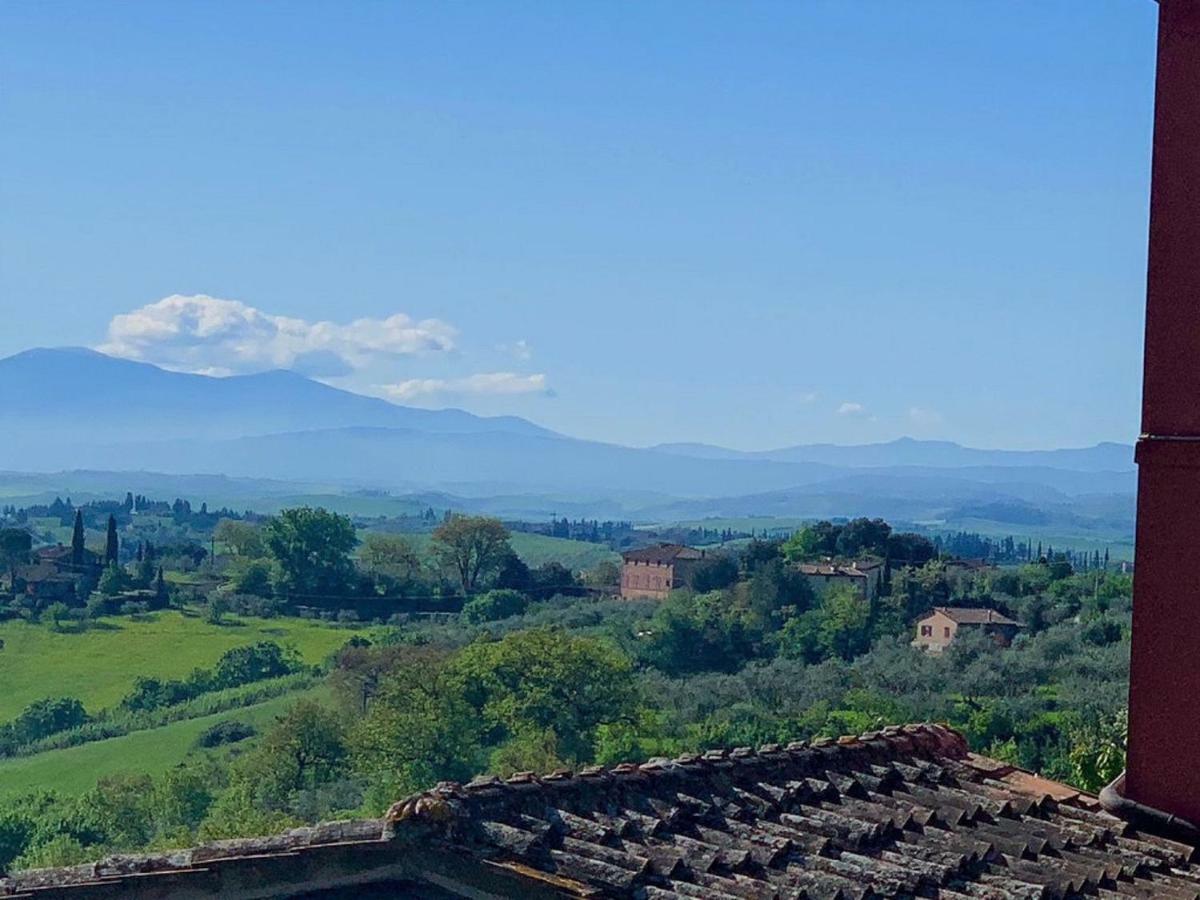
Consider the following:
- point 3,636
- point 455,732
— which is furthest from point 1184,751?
point 3,636

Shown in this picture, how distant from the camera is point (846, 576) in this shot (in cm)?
6381

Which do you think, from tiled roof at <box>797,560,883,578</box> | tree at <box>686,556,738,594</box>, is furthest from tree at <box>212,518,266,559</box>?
tiled roof at <box>797,560,883,578</box>

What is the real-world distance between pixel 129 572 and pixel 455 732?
45966 mm

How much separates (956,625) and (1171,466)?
47.3 m

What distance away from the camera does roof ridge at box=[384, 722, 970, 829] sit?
16.7 ft

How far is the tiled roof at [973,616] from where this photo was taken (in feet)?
171

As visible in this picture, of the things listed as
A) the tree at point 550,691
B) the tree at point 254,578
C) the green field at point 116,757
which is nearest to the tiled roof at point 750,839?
the tree at point 550,691

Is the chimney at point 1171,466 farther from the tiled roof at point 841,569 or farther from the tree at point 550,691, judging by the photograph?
the tiled roof at point 841,569

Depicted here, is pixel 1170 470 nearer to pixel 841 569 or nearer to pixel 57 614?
pixel 841 569

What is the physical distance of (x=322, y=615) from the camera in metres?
73.4

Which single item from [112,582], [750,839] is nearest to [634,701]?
[750,839]

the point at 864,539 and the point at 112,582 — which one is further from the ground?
the point at 864,539

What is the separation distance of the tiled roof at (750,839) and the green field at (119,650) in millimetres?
49337

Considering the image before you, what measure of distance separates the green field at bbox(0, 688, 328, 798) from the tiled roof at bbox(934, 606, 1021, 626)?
68.6 feet
